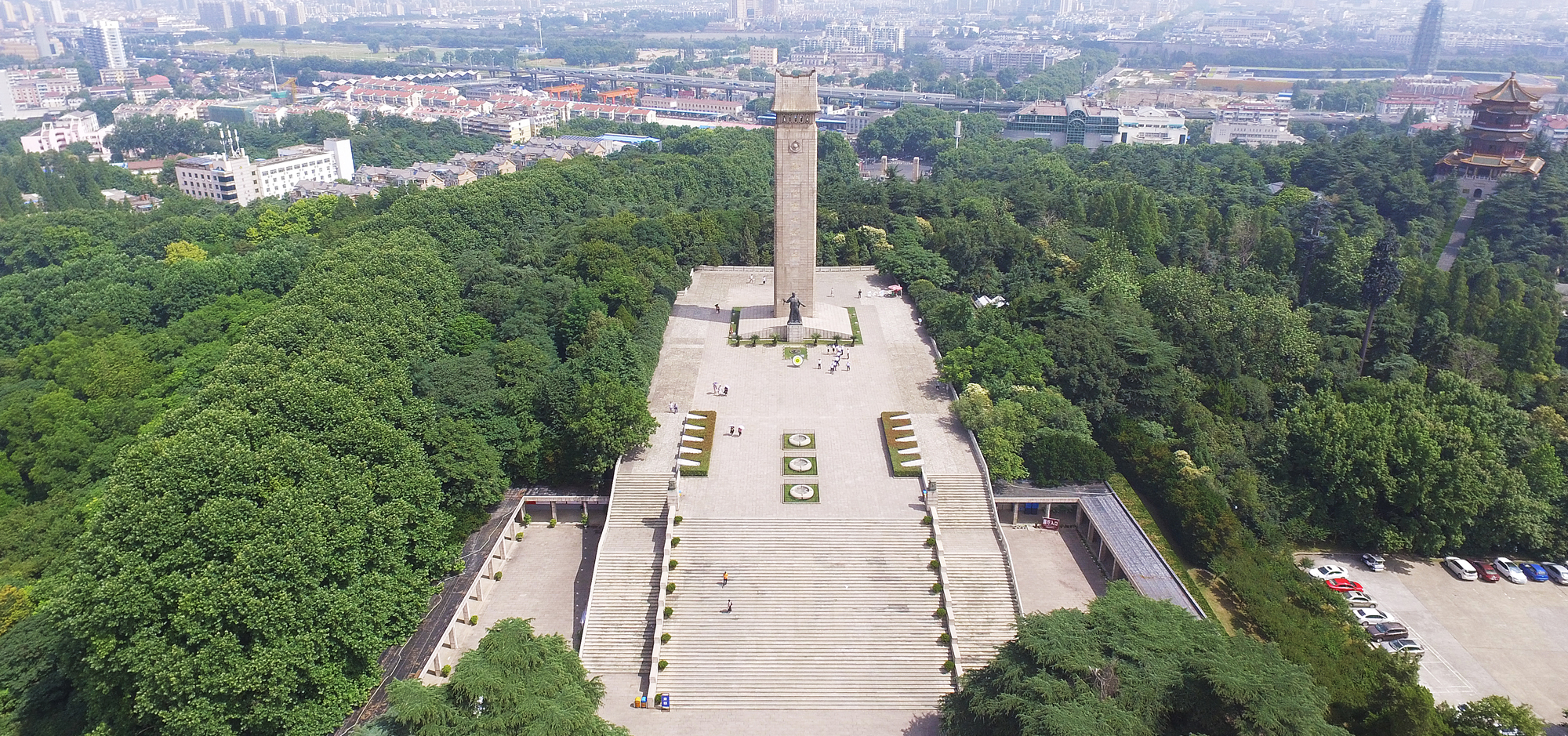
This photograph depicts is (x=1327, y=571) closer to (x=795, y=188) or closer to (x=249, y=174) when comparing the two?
(x=795, y=188)

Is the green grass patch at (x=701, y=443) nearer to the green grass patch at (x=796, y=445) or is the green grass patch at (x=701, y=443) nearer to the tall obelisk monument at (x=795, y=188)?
the green grass patch at (x=796, y=445)

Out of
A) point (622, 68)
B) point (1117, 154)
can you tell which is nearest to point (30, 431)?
point (1117, 154)

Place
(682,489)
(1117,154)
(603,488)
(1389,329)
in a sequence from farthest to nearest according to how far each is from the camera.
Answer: (1117,154)
(1389,329)
(603,488)
(682,489)

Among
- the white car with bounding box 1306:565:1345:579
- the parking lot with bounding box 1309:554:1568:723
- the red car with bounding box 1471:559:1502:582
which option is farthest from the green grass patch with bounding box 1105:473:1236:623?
the red car with bounding box 1471:559:1502:582

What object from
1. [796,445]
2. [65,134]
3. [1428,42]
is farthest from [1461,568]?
[1428,42]

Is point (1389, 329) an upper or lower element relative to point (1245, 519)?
upper

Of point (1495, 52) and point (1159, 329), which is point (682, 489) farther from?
point (1495, 52)

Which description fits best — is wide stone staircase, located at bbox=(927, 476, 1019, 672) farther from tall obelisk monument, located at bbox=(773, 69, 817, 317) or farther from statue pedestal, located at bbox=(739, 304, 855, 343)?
tall obelisk monument, located at bbox=(773, 69, 817, 317)
